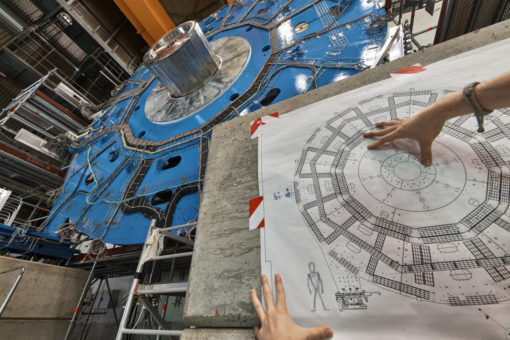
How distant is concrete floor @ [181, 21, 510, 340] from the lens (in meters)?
1.24

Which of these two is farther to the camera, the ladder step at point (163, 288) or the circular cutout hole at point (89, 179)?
the circular cutout hole at point (89, 179)

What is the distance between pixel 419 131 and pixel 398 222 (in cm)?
47

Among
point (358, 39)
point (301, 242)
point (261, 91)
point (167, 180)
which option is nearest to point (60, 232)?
point (167, 180)

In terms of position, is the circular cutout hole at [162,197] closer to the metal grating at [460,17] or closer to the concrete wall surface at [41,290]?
the concrete wall surface at [41,290]

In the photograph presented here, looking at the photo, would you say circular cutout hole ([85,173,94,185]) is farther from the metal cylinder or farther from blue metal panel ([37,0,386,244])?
the metal cylinder

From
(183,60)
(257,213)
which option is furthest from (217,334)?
(183,60)

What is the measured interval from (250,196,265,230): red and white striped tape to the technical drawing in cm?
40

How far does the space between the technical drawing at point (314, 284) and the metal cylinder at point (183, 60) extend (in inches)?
187

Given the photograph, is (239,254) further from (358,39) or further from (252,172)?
(358,39)

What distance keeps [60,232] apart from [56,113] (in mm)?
5374

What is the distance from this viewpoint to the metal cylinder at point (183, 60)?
448cm

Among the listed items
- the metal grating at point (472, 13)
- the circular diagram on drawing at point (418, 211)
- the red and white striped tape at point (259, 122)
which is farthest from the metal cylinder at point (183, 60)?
the circular diagram on drawing at point (418, 211)

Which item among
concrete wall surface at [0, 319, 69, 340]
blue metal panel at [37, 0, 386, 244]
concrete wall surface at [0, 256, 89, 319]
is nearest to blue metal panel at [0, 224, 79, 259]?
blue metal panel at [37, 0, 386, 244]

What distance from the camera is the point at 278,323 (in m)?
1.01
